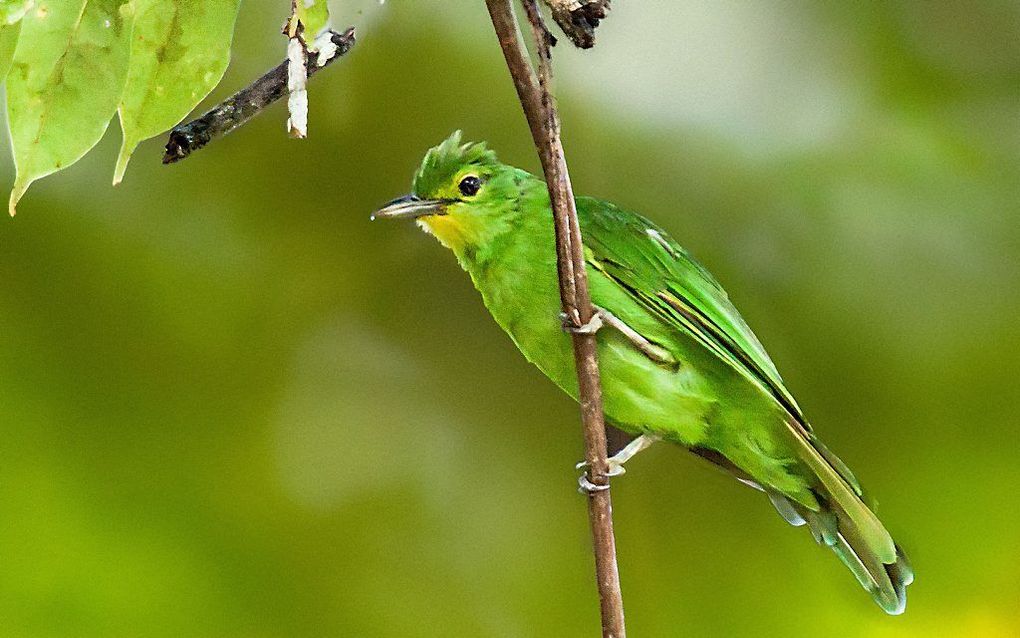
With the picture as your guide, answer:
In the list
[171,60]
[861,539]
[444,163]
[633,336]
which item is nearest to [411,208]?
[444,163]

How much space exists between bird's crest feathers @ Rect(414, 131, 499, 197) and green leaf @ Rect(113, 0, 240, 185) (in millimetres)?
355

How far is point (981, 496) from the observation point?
4.58ft

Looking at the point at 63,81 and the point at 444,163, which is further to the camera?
the point at 444,163

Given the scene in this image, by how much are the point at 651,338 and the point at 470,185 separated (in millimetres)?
241

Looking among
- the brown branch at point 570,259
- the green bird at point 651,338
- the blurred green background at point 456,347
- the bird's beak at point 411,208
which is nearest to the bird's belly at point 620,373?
the green bird at point 651,338

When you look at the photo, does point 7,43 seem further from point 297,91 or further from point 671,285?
point 671,285

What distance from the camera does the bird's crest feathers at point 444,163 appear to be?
38.9 inches

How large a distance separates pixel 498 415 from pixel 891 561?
706mm

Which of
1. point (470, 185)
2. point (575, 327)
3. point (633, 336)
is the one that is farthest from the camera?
point (470, 185)

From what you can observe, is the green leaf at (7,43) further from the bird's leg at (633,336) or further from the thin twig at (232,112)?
the bird's leg at (633,336)

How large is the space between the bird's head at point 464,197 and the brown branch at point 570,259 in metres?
0.33

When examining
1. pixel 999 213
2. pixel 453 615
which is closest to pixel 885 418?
pixel 999 213

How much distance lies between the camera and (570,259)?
2.06 feet

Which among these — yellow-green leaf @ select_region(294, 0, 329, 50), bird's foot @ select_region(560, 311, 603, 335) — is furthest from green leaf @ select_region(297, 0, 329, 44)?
bird's foot @ select_region(560, 311, 603, 335)
